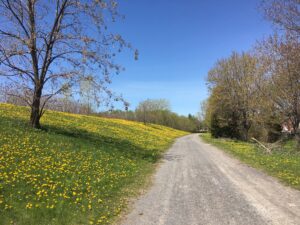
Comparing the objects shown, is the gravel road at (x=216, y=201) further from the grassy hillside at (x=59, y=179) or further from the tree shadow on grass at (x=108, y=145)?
the tree shadow on grass at (x=108, y=145)

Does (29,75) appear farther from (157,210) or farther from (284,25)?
(284,25)

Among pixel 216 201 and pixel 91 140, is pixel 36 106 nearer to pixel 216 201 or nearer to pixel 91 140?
pixel 91 140

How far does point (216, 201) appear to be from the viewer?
9.38 meters

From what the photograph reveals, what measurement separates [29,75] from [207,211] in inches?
566

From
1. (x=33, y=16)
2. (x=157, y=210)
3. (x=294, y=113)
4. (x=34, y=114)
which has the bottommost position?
(x=157, y=210)

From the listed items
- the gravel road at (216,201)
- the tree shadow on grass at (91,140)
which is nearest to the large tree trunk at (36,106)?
→ the tree shadow on grass at (91,140)

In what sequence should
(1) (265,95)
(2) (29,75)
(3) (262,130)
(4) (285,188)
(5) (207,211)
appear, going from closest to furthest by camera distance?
(5) (207,211)
(4) (285,188)
(2) (29,75)
(1) (265,95)
(3) (262,130)

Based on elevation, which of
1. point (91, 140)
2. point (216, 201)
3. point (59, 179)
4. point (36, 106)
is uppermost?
point (36, 106)

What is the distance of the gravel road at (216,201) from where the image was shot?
25.3ft

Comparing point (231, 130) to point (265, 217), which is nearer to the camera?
point (265, 217)

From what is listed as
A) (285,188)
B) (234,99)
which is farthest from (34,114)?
(234,99)

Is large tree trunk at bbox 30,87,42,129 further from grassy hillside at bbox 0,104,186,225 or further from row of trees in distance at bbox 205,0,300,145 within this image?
row of trees in distance at bbox 205,0,300,145

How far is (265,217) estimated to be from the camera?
7703 millimetres

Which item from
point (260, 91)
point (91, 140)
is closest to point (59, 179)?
point (91, 140)
